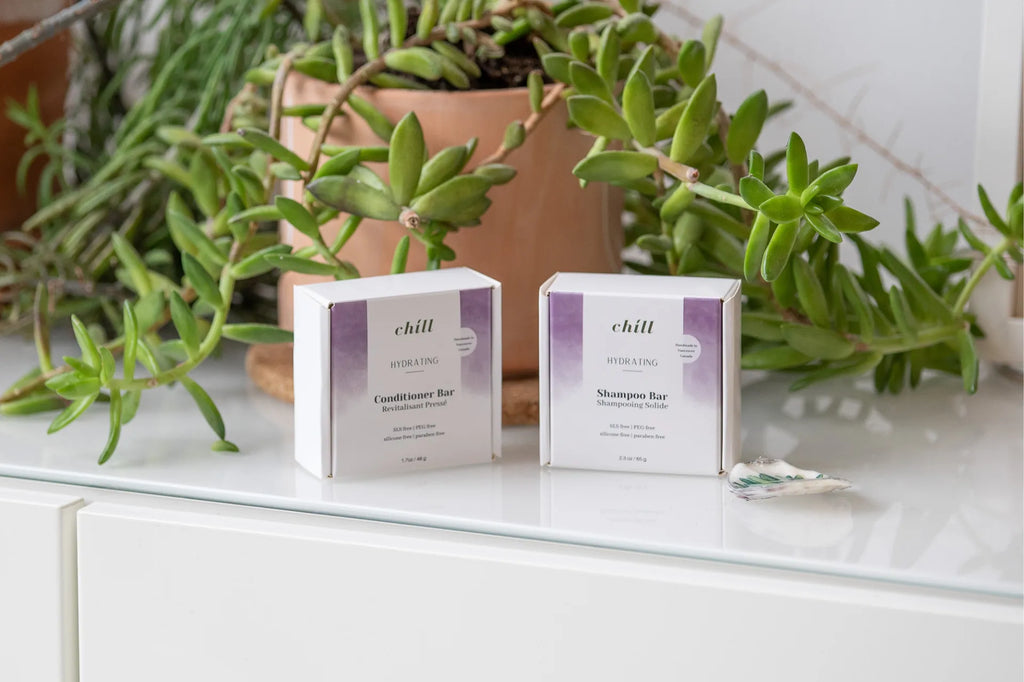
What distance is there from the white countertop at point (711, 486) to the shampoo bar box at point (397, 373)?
0.01 metres

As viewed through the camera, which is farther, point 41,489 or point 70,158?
point 70,158

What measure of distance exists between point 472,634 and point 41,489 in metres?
0.19

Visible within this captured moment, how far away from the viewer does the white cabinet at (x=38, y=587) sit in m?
0.44

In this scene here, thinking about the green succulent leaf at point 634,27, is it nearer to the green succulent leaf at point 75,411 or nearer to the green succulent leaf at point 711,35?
the green succulent leaf at point 711,35

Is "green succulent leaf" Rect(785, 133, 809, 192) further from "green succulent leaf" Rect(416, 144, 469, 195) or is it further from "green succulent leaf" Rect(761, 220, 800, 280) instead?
"green succulent leaf" Rect(416, 144, 469, 195)

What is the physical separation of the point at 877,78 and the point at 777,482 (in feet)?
1.20

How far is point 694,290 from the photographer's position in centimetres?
45

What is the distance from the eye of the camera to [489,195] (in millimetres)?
516

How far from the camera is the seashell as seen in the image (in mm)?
428

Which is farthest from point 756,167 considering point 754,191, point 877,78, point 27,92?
point 27,92

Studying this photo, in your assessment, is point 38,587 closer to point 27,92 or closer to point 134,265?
point 134,265

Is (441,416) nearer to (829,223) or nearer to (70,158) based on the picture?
(829,223)

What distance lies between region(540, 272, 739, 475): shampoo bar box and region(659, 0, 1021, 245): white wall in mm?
296

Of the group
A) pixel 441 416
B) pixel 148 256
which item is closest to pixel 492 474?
pixel 441 416
